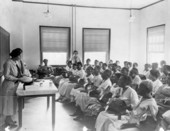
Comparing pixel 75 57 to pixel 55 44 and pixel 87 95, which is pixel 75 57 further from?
pixel 87 95

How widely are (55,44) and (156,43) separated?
12.9 feet

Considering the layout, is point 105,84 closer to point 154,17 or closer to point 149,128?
point 149,128

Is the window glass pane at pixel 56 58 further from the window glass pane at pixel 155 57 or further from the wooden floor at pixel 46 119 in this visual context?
the window glass pane at pixel 155 57

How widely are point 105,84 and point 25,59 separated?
506cm

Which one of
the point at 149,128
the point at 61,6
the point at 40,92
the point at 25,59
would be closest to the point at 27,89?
the point at 40,92

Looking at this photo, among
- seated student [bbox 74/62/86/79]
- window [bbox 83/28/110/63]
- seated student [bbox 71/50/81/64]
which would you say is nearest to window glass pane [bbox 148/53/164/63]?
window [bbox 83/28/110/63]

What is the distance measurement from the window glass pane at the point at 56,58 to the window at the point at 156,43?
11.3 feet

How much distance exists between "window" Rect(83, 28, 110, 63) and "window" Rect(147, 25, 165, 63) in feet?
5.53

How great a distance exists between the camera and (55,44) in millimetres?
8438

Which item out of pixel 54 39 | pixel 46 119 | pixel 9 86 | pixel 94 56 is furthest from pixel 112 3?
pixel 9 86

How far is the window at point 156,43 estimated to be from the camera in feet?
25.1

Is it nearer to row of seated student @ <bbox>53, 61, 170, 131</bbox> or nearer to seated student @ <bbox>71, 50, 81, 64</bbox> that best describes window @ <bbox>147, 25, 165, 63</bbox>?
seated student @ <bbox>71, 50, 81, 64</bbox>

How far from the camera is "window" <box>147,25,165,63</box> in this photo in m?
7.66

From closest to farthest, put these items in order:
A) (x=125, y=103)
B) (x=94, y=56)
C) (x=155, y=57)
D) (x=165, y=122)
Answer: (x=165, y=122) → (x=125, y=103) → (x=155, y=57) → (x=94, y=56)
